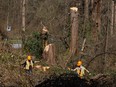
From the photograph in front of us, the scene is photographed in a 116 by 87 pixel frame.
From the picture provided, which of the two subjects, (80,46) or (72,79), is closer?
(72,79)

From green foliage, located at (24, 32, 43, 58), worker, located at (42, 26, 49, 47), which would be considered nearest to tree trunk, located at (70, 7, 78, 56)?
worker, located at (42, 26, 49, 47)

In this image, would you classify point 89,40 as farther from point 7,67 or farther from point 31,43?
point 7,67

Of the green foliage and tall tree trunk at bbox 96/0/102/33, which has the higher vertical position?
tall tree trunk at bbox 96/0/102/33

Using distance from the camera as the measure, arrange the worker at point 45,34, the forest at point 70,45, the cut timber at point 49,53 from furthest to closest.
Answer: the worker at point 45,34 < the cut timber at point 49,53 < the forest at point 70,45

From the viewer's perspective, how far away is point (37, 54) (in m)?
21.1

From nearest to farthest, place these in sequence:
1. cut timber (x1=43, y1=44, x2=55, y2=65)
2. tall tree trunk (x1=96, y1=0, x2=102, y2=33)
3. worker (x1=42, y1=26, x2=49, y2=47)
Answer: cut timber (x1=43, y1=44, x2=55, y2=65) → worker (x1=42, y1=26, x2=49, y2=47) → tall tree trunk (x1=96, y1=0, x2=102, y2=33)

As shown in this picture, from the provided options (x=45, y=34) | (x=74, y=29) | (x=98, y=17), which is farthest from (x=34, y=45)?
(x=98, y=17)

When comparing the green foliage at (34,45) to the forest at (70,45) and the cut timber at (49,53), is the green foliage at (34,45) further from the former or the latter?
the cut timber at (49,53)

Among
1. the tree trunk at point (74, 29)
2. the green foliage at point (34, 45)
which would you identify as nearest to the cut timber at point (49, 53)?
the tree trunk at point (74, 29)

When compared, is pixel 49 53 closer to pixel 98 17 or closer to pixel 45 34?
pixel 45 34

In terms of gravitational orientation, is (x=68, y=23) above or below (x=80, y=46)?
above

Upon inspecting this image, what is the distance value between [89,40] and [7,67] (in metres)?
8.72

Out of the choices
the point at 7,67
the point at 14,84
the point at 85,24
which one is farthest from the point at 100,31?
the point at 14,84

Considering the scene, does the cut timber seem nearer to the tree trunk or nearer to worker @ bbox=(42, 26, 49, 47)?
the tree trunk
